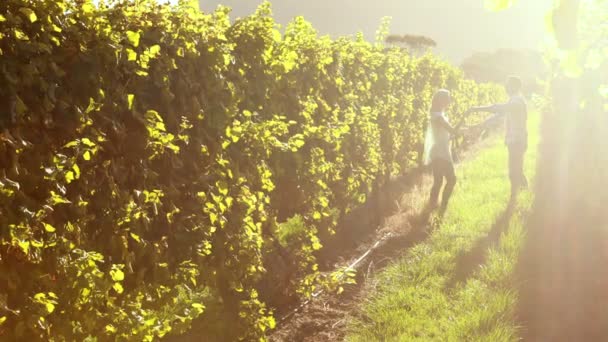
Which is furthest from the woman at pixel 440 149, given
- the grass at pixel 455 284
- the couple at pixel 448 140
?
the grass at pixel 455 284

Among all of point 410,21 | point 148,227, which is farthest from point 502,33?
point 148,227

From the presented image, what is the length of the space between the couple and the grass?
1.28 ft

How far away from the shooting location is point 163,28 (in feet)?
15.3

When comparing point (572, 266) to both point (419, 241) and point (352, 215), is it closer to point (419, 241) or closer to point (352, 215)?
point (419, 241)

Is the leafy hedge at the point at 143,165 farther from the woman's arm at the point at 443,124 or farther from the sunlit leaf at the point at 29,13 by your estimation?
the woman's arm at the point at 443,124

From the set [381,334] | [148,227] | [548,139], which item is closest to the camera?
[148,227]

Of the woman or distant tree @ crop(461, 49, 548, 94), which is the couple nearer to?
the woman

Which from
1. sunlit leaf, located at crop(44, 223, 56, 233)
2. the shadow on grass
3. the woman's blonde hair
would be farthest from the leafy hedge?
the woman's blonde hair

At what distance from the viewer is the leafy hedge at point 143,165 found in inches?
138

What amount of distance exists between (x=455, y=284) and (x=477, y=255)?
1228mm

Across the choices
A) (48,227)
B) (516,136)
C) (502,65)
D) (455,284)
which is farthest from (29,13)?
(502,65)

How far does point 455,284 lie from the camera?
24.3ft

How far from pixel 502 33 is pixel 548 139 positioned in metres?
102

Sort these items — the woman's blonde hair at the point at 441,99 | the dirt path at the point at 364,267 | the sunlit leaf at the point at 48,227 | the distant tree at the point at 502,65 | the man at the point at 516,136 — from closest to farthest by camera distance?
the sunlit leaf at the point at 48,227
the dirt path at the point at 364,267
the woman's blonde hair at the point at 441,99
the man at the point at 516,136
the distant tree at the point at 502,65
